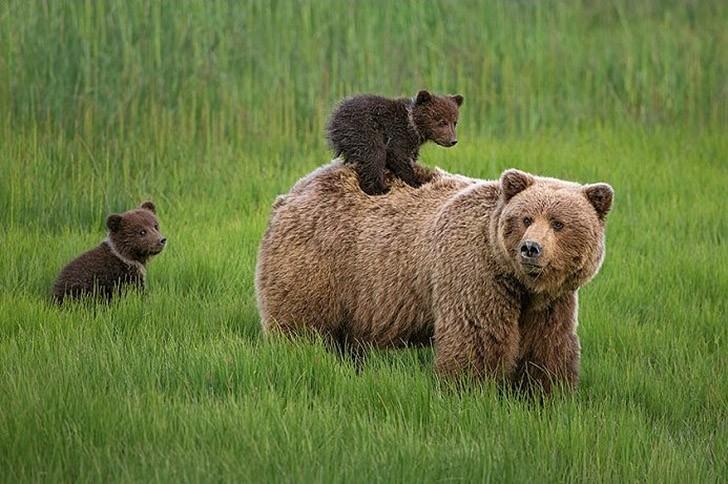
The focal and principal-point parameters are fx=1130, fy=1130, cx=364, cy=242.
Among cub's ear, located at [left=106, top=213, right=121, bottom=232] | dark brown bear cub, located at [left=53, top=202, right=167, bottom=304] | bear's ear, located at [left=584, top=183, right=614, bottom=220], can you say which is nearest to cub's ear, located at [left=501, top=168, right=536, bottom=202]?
bear's ear, located at [left=584, top=183, right=614, bottom=220]

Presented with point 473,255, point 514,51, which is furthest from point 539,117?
point 473,255

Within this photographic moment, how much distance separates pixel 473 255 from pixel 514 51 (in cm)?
746

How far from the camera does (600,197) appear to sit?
5277 millimetres

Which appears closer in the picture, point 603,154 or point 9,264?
point 9,264

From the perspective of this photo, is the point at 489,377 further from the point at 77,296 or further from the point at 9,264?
the point at 9,264

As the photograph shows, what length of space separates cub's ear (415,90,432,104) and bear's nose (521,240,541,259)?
6.55ft

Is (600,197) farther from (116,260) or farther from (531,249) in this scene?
(116,260)

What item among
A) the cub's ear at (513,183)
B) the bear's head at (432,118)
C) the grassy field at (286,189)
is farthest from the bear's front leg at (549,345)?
the bear's head at (432,118)

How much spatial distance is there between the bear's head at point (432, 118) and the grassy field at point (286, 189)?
4.61 feet

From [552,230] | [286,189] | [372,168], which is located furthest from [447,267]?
[286,189]

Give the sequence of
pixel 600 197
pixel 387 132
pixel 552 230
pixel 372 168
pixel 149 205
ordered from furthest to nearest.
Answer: pixel 149 205 → pixel 387 132 → pixel 372 168 → pixel 600 197 → pixel 552 230

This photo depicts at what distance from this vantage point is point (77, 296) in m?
6.98

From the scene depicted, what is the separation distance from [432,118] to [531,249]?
197 cm

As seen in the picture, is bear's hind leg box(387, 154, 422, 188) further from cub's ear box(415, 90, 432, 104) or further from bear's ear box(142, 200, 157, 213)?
bear's ear box(142, 200, 157, 213)
